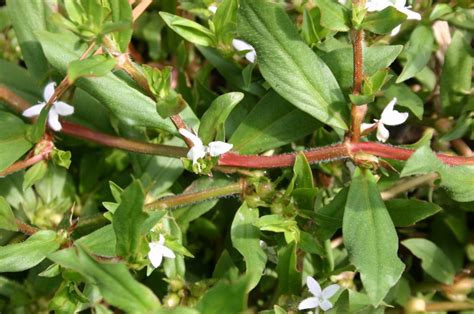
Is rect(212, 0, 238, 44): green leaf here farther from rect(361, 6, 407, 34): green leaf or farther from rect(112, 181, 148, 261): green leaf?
rect(112, 181, 148, 261): green leaf

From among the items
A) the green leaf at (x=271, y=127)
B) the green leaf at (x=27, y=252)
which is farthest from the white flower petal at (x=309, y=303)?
the green leaf at (x=27, y=252)

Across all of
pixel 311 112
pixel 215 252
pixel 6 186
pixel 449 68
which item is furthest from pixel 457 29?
pixel 6 186

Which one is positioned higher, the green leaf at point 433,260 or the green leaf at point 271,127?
the green leaf at point 271,127

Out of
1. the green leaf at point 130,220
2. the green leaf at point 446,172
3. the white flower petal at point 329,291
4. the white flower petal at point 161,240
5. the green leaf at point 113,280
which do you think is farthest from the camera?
the white flower petal at point 329,291

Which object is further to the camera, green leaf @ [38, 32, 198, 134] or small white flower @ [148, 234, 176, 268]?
green leaf @ [38, 32, 198, 134]

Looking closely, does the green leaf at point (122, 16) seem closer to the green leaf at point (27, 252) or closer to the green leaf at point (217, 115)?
the green leaf at point (217, 115)

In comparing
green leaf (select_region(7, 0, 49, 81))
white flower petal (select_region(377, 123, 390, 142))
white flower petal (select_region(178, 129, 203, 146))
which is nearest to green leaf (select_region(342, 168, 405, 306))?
white flower petal (select_region(377, 123, 390, 142))

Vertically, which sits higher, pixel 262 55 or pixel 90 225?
pixel 262 55

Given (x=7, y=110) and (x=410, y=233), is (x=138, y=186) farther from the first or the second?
(x=410, y=233)
